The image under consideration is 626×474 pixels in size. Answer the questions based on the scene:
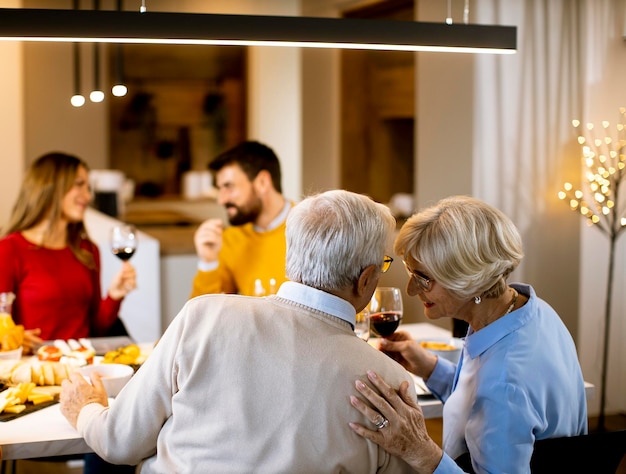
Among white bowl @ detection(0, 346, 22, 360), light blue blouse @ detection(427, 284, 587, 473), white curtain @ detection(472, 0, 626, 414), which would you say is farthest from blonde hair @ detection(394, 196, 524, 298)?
white curtain @ detection(472, 0, 626, 414)

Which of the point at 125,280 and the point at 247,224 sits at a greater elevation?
the point at 247,224

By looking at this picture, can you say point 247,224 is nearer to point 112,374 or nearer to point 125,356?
point 125,356

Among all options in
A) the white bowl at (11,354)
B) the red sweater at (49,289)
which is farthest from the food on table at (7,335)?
the red sweater at (49,289)

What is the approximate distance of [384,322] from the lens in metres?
2.34

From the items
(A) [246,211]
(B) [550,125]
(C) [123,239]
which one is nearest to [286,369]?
(C) [123,239]

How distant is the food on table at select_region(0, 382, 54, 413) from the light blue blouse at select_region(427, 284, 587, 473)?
1023mm

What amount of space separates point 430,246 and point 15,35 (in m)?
1.15

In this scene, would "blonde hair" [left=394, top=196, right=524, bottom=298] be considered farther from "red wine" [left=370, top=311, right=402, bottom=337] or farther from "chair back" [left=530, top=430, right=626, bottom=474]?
"red wine" [left=370, top=311, right=402, bottom=337]

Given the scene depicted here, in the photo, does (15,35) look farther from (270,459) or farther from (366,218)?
(270,459)

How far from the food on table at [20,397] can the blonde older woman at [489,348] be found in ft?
3.26

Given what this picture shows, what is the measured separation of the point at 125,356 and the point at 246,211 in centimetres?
120

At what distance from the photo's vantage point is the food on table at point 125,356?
99.6 inches

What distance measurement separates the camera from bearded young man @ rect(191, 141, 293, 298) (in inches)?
141

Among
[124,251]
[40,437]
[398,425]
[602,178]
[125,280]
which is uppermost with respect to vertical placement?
[602,178]
